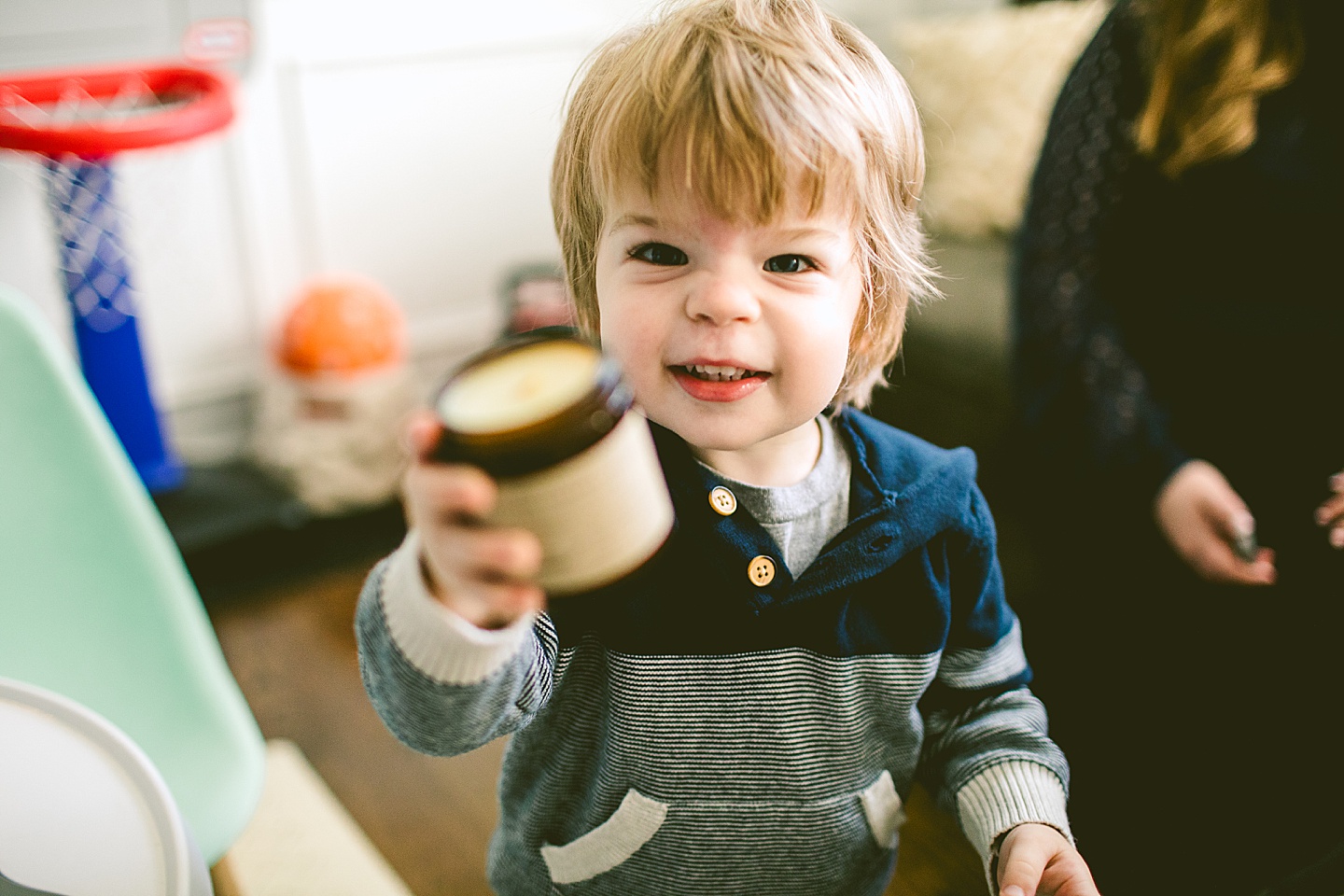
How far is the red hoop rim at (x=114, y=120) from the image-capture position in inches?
62.1

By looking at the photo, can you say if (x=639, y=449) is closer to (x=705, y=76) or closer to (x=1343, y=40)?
(x=705, y=76)

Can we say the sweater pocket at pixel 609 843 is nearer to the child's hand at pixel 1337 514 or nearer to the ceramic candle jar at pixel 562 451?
the ceramic candle jar at pixel 562 451

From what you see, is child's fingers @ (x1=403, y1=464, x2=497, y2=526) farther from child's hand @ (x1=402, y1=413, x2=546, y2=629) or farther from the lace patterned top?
the lace patterned top

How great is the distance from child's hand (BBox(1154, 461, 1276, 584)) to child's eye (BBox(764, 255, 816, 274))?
2.10 ft

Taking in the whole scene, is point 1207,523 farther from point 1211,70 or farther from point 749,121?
point 749,121

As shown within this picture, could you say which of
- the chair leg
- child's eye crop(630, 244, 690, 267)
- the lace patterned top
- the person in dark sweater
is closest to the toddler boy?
child's eye crop(630, 244, 690, 267)

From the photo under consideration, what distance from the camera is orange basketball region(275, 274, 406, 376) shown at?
7.30 feet

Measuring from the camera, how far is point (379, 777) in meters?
1.60

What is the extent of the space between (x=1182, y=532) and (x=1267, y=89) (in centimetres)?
51

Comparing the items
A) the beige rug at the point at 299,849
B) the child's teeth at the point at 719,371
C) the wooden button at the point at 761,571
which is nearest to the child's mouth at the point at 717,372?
the child's teeth at the point at 719,371

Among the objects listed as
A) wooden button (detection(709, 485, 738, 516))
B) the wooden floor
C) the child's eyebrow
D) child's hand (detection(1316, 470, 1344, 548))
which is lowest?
the wooden floor

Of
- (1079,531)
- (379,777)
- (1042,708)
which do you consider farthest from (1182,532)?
(379,777)

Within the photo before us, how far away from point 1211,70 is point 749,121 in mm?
822

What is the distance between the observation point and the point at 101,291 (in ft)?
6.26
